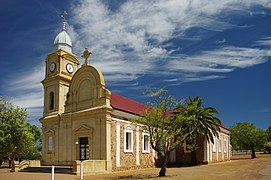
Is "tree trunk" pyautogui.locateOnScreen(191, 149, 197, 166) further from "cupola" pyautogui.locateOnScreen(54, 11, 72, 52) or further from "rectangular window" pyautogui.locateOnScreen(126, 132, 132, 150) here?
"cupola" pyautogui.locateOnScreen(54, 11, 72, 52)

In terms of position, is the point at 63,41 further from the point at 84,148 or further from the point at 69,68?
the point at 84,148

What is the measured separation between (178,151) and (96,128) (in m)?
16.0

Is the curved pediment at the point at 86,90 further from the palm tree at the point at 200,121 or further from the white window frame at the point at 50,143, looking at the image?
the palm tree at the point at 200,121

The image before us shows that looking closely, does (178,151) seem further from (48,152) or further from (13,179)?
(13,179)

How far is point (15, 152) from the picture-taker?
31688 mm

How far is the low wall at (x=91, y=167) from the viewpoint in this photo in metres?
23.9

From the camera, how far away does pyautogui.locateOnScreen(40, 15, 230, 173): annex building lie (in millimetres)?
27812

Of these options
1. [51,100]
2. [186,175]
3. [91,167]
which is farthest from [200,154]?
[51,100]

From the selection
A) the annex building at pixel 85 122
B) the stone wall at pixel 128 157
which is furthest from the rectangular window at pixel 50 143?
the stone wall at pixel 128 157

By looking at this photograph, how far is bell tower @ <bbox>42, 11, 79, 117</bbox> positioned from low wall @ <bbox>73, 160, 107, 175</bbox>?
33.8ft

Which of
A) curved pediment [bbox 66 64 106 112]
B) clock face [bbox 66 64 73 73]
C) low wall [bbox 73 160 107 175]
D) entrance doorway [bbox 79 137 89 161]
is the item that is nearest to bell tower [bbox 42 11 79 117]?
clock face [bbox 66 64 73 73]

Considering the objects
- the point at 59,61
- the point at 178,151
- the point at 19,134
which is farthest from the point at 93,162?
the point at 178,151

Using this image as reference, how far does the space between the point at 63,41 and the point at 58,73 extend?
436 cm

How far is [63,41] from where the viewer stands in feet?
119
